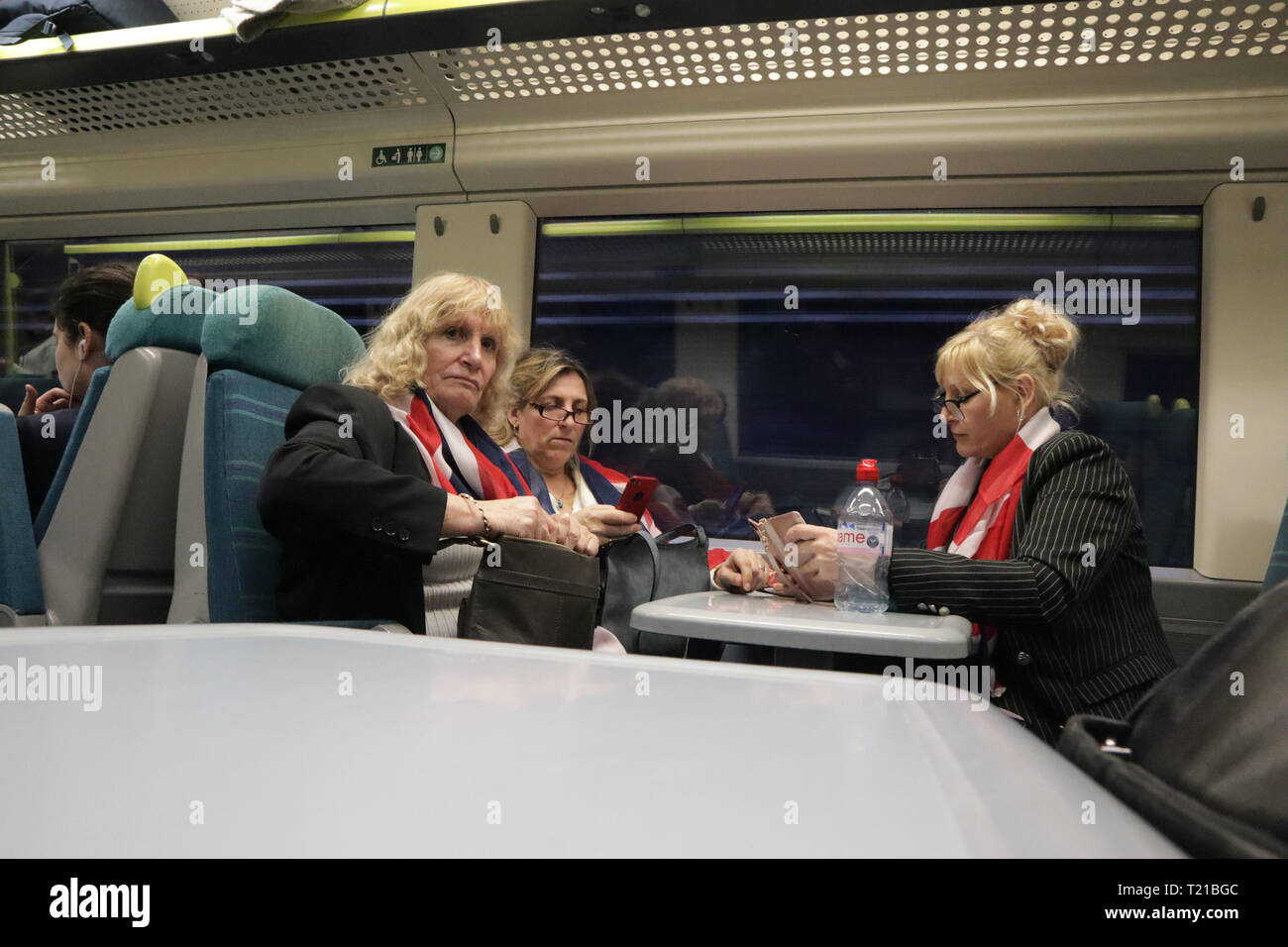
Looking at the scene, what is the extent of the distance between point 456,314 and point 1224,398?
2160 mm

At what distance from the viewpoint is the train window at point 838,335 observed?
2.60 meters

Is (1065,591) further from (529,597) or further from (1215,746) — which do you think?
(1215,746)

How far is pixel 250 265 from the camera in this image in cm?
335

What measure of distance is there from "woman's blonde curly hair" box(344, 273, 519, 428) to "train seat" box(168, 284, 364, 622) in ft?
0.65

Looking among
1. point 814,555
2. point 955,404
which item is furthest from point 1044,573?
point 955,404

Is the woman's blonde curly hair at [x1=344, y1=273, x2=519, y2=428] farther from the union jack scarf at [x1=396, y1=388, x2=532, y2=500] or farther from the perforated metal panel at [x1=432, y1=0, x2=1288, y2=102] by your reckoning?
the perforated metal panel at [x1=432, y1=0, x2=1288, y2=102]

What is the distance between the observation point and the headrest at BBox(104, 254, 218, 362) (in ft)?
6.60

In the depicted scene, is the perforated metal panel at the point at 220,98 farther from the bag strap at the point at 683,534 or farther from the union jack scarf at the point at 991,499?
the union jack scarf at the point at 991,499

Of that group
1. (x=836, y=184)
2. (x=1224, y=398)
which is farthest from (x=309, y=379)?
(x=1224, y=398)

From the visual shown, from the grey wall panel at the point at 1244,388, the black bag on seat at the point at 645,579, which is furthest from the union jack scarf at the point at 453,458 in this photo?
the grey wall panel at the point at 1244,388

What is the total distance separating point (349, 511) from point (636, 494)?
727 millimetres

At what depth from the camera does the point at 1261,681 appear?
524 millimetres

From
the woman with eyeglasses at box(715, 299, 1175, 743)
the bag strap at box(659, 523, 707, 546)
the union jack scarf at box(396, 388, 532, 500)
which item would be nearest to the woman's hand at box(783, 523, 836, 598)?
the woman with eyeglasses at box(715, 299, 1175, 743)
